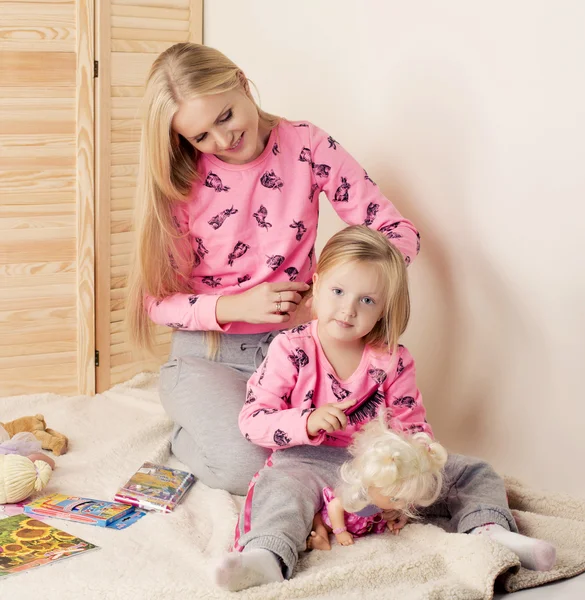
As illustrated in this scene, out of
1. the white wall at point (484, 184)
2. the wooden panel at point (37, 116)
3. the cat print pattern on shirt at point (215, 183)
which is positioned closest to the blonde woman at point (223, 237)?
the cat print pattern on shirt at point (215, 183)

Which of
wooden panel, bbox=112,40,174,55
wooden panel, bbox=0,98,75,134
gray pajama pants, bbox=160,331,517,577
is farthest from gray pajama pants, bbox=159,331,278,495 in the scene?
wooden panel, bbox=112,40,174,55

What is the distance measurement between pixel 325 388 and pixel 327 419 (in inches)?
5.0

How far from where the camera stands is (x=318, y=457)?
1425 millimetres

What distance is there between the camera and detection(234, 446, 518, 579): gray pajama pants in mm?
1242

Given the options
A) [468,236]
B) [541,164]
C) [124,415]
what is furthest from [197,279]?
[541,164]

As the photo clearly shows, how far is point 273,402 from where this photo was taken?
1427mm

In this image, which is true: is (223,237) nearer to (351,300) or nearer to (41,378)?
(351,300)

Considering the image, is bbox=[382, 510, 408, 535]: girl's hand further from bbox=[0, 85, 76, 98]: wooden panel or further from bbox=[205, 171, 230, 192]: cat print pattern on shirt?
bbox=[0, 85, 76, 98]: wooden panel

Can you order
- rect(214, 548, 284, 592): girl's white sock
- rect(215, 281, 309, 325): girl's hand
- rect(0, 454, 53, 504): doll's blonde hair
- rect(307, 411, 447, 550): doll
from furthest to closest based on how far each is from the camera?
rect(215, 281, 309, 325): girl's hand < rect(0, 454, 53, 504): doll's blonde hair < rect(307, 411, 447, 550): doll < rect(214, 548, 284, 592): girl's white sock

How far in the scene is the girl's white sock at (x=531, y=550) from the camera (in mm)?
1235

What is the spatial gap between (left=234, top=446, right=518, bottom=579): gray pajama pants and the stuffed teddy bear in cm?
52

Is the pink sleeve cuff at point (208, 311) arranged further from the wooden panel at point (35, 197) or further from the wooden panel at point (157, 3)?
the wooden panel at point (157, 3)

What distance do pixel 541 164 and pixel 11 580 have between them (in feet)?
3.54

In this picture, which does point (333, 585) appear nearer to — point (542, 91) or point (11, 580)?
point (11, 580)
